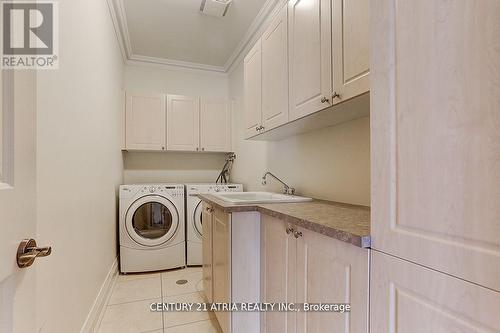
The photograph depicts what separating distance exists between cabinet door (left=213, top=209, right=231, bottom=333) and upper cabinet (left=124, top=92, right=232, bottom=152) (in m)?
1.88

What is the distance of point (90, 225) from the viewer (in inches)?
67.6

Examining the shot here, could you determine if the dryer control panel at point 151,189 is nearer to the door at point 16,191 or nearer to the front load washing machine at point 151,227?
the front load washing machine at point 151,227

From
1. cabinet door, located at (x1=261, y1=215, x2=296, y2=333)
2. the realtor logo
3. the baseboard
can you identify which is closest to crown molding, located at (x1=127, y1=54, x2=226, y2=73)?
the baseboard

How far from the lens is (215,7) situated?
239 cm

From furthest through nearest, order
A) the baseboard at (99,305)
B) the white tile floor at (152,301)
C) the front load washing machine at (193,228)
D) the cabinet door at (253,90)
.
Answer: the front load washing machine at (193,228) → the cabinet door at (253,90) → the white tile floor at (152,301) → the baseboard at (99,305)

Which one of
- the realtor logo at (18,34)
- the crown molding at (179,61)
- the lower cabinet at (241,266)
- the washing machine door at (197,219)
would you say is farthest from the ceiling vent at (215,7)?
the washing machine door at (197,219)

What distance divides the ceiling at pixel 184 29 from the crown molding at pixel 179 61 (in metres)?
0.02

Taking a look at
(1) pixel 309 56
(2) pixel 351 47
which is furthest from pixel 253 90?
(2) pixel 351 47

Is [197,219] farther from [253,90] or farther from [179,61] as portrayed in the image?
[179,61]

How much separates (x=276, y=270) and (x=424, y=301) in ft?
2.56

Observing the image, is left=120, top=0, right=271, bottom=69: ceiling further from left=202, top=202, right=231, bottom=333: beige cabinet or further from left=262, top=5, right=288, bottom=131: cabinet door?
left=202, top=202, right=231, bottom=333: beige cabinet

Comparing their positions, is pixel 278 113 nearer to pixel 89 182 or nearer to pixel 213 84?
pixel 89 182

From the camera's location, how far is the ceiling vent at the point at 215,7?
2.32 m

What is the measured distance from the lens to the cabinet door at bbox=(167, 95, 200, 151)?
11.0 ft
